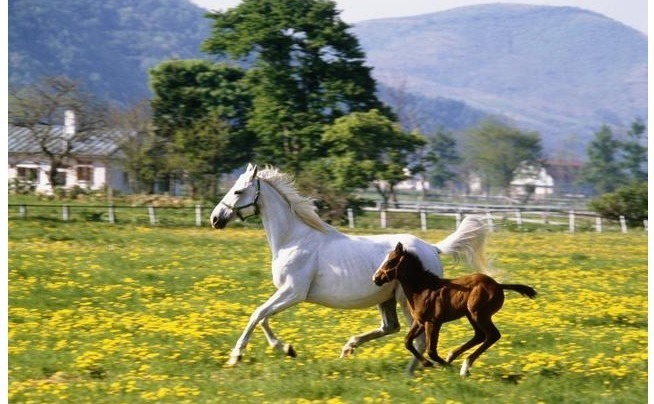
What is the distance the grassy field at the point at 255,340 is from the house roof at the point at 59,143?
37877 millimetres

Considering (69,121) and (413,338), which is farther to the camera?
(69,121)

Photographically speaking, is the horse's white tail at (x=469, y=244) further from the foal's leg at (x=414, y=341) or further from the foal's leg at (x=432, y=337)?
the foal's leg at (x=432, y=337)

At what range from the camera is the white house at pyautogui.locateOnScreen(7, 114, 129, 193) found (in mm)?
59969

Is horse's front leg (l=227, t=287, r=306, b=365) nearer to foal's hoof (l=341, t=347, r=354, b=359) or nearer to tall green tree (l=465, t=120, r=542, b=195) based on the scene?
foal's hoof (l=341, t=347, r=354, b=359)

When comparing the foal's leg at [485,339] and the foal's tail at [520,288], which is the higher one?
the foal's tail at [520,288]

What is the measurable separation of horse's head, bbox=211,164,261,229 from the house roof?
161ft

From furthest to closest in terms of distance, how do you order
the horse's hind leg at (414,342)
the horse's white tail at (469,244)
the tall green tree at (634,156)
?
the tall green tree at (634,156) → the horse's white tail at (469,244) → the horse's hind leg at (414,342)

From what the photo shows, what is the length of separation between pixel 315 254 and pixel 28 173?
5095 cm

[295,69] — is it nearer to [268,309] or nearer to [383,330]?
[383,330]

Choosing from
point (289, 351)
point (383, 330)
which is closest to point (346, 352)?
point (383, 330)

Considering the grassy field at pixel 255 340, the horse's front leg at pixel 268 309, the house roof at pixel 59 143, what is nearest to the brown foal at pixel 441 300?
the grassy field at pixel 255 340

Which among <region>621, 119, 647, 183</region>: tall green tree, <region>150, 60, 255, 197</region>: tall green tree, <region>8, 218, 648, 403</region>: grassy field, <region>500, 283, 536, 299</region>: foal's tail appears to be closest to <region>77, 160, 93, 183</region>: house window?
<region>150, 60, 255, 197</region>: tall green tree

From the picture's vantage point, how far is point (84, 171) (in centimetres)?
6550

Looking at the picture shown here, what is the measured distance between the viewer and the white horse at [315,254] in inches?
452
